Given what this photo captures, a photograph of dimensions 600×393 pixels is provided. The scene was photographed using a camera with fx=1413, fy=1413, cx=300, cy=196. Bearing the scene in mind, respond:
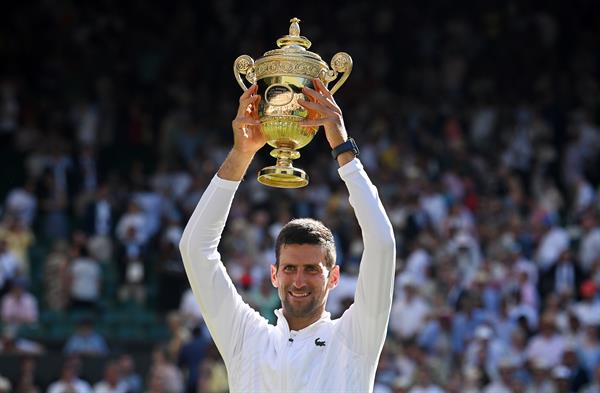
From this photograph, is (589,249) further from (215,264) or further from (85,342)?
(215,264)

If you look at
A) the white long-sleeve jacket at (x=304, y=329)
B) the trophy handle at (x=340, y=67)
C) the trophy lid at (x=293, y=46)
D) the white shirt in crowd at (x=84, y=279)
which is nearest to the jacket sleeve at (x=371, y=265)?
the white long-sleeve jacket at (x=304, y=329)

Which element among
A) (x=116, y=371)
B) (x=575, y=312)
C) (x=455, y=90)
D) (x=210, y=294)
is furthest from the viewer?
(x=455, y=90)

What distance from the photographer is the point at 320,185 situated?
17.9 meters

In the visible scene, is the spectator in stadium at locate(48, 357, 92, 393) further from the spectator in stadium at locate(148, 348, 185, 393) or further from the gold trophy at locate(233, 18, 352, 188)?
the gold trophy at locate(233, 18, 352, 188)

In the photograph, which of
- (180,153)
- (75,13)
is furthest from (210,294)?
(75,13)

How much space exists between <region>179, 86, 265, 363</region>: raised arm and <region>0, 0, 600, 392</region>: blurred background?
8.45 meters

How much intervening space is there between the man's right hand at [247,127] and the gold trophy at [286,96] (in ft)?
0.12

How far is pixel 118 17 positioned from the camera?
22.3 m

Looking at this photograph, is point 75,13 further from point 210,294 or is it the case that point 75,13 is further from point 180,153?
point 210,294

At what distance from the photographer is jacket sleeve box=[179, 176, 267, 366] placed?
16.8ft

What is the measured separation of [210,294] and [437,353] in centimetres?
952

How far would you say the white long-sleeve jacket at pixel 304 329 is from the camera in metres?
4.91

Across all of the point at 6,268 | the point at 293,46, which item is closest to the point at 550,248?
the point at 6,268

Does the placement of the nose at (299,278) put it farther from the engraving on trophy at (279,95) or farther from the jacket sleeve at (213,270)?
the engraving on trophy at (279,95)
